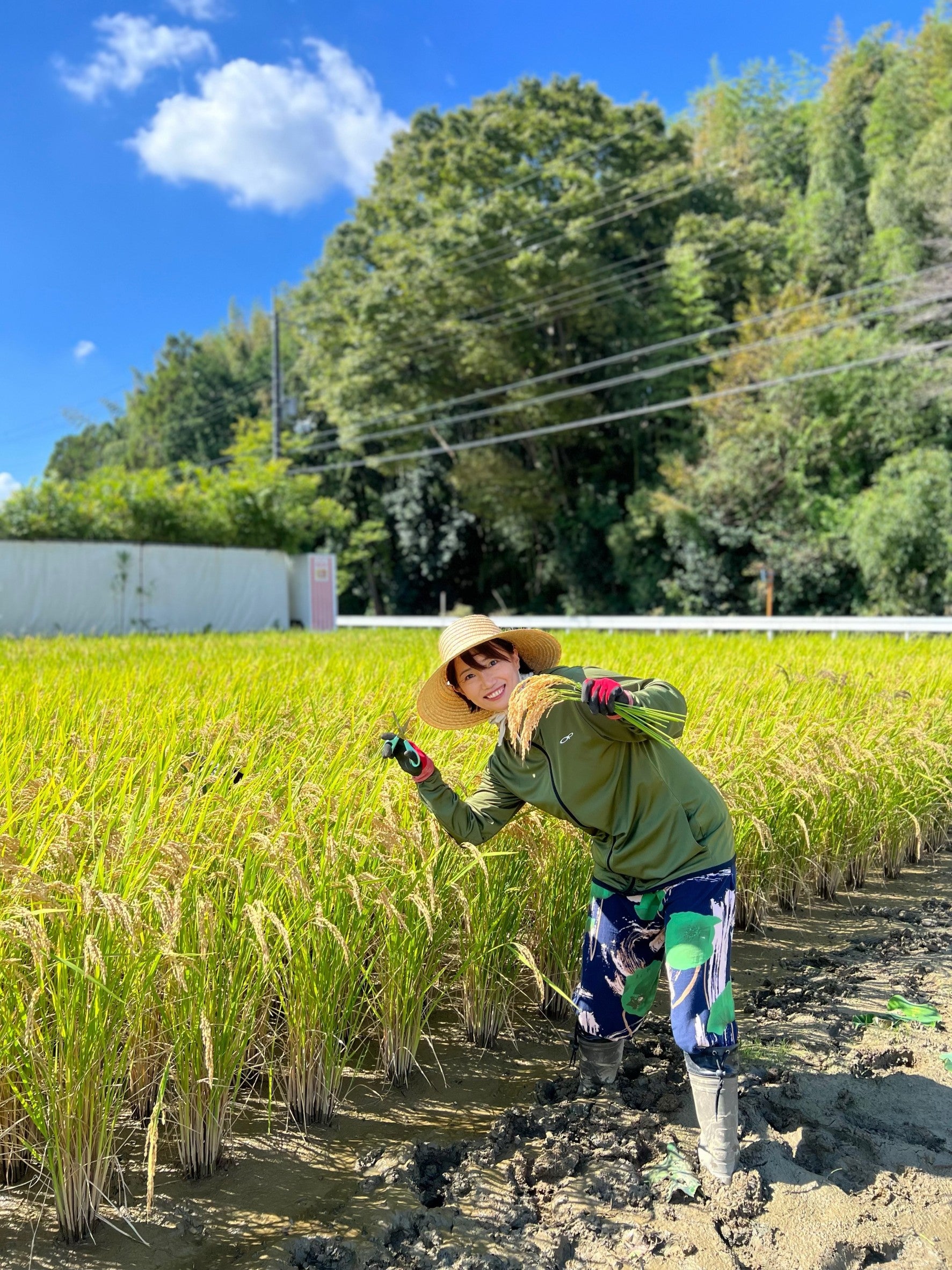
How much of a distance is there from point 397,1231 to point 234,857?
833 mm

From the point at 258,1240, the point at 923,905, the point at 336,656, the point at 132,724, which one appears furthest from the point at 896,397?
the point at 258,1240

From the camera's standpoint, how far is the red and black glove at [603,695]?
179 centimetres

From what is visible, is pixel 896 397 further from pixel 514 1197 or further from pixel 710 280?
pixel 514 1197

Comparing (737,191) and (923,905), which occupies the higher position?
(737,191)

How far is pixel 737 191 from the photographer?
27547mm

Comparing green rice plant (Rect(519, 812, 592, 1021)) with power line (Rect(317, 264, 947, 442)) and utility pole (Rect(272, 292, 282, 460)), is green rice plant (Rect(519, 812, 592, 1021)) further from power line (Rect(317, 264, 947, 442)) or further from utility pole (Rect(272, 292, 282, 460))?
utility pole (Rect(272, 292, 282, 460))

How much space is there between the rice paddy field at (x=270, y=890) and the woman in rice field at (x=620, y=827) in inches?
6.6

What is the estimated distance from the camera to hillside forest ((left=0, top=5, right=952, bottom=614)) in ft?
62.6

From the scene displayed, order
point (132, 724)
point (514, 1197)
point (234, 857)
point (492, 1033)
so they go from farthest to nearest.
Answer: point (132, 724), point (492, 1033), point (234, 857), point (514, 1197)

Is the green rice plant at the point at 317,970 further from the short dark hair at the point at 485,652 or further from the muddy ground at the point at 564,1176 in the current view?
the short dark hair at the point at 485,652

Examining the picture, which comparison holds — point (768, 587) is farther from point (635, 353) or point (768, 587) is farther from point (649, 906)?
point (649, 906)

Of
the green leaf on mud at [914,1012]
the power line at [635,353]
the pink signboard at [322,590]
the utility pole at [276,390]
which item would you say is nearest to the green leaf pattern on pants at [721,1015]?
the green leaf on mud at [914,1012]

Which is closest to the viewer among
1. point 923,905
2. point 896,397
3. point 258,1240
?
point 258,1240

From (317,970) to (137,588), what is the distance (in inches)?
561
